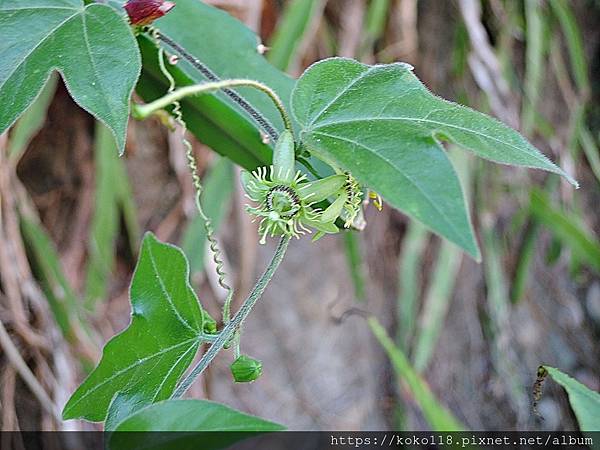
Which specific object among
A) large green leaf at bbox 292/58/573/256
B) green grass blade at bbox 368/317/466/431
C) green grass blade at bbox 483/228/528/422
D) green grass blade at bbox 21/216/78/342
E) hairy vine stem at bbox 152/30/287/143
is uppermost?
large green leaf at bbox 292/58/573/256

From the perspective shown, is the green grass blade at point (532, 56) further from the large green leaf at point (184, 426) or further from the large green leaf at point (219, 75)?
the large green leaf at point (184, 426)

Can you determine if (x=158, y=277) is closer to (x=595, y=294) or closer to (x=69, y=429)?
(x=69, y=429)

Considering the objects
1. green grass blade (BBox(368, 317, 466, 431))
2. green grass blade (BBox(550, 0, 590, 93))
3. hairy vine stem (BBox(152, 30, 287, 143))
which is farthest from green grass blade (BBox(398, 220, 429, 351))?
hairy vine stem (BBox(152, 30, 287, 143))

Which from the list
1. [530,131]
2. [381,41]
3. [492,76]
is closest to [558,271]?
[530,131]

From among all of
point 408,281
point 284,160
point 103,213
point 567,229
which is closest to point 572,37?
point 567,229

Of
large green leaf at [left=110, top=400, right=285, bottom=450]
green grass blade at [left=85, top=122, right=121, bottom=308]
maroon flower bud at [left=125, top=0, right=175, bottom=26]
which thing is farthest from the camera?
green grass blade at [left=85, top=122, right=121, bottom=308]

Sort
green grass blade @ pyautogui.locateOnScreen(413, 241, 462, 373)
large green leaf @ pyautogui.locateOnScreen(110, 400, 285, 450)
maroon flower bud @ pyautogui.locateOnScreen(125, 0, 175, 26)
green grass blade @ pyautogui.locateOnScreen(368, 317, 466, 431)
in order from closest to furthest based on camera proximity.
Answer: large green leaf @ pyautogui.locateOnScreen(110, 400, 285, 450) < maroon flower bud @ pyautogui.locateOnScreen(125, 0, 175, 26) < green grass blade @ pyautogui.locateOnScreen(368, 317, 466, 431) < green grass blade @ pyautogui.locateOnScreen(413, 241, 462, 373)

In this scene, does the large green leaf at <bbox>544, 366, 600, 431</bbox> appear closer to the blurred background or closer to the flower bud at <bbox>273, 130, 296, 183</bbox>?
the flower bud at <bbox>273, 130, 296, 183</bbox>

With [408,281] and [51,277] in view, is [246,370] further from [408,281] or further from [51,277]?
[408,281]
